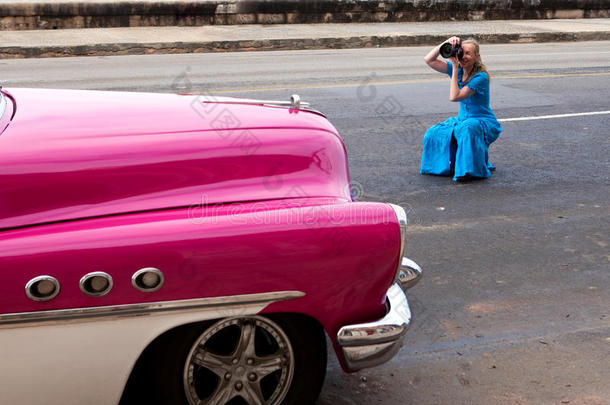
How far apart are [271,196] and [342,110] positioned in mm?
6871

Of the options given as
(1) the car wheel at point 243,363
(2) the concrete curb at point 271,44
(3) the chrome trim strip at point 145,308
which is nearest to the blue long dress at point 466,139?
(1) the car wheel at point 243,363

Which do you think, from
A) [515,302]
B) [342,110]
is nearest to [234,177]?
[515,302]

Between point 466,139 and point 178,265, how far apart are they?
494 centimetres

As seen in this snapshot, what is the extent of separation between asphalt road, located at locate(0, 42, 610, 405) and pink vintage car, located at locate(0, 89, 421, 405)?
2.40 feet

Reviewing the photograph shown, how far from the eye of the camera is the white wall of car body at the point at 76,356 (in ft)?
9.39

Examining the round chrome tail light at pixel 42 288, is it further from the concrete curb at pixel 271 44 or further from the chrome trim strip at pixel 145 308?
the concrete curb at pixel 271 44

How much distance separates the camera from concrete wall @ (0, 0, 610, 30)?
18.1 m

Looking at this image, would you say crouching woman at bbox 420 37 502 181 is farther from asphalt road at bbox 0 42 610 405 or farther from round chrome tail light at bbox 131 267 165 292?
round chrome tail light at bbox 131 267 165 292

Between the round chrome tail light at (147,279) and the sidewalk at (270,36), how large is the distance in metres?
13.6

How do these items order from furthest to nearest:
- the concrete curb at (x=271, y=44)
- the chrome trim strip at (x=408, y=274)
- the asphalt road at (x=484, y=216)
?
the concrete curb at (x=271, y=44), the asphalt road at (x=484, y=216), the chrome trim strip at (x=408, y=274)

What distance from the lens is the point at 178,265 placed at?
297 cm

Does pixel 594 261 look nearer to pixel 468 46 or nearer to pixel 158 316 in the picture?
pixel 468 46

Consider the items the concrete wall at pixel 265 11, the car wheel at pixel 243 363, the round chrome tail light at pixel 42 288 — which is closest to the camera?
the round chrome tail light at pixel 42 288

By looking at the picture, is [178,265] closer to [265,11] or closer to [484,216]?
[484,216]
